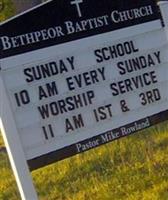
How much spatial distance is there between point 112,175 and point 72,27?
92.1 inches

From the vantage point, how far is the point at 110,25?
21.4ft

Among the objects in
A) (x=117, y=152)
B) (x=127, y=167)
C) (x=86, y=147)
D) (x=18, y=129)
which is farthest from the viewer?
(x=117, y=152)

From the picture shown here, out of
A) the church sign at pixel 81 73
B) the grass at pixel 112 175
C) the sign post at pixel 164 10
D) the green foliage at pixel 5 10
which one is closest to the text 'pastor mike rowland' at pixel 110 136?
the church sign at pixel 81 73

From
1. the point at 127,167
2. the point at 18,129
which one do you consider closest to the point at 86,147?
the point at 18,129

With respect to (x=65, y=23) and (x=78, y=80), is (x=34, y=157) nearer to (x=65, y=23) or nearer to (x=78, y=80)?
(x=78, y=80)

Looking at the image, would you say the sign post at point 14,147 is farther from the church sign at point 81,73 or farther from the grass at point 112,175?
the grass at point 112,175

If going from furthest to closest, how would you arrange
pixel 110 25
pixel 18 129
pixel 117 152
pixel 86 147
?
pixel 117 152 → pixel 110 25 → pixel 86 147 → pixel 18 129

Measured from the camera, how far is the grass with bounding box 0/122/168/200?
715cm

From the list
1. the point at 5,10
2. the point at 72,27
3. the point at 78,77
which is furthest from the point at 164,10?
the point at 5,10

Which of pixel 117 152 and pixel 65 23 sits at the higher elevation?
pixel 65 23

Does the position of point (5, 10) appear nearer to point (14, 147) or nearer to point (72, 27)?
point (72, 27)

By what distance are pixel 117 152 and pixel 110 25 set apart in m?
2.69

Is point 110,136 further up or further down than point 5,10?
further up

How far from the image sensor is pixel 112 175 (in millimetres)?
7746
